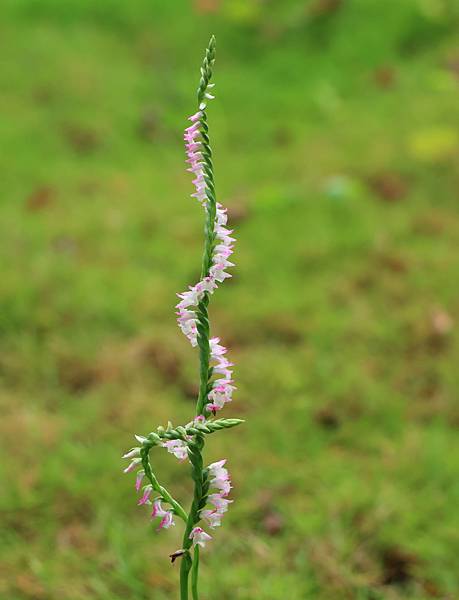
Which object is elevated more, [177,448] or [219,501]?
[177,448]

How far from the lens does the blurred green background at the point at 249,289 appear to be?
3.69m

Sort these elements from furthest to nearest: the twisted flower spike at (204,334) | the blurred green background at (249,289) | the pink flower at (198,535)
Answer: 1. the blurred green background at (249,289)
2. the pink flower at (198,535)
3. the twisted flower spike at (204,334)

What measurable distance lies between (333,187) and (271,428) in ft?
11.6

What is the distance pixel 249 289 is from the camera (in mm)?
6203

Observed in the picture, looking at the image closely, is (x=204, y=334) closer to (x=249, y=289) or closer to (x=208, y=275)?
(x=208, y=275)

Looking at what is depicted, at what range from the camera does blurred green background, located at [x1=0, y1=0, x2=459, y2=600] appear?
3.69 metres

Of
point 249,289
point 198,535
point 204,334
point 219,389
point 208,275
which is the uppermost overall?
point 249,289

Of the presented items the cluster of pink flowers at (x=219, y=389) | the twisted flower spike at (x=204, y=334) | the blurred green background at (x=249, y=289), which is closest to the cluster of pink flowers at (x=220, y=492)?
the twisted flower spike at (x=204, y=334)

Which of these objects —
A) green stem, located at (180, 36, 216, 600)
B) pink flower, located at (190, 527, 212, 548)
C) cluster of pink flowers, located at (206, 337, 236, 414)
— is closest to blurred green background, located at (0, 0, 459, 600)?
pink flower, located at (190, 527, 212, 548)

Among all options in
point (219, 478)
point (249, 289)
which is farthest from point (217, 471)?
point (249, 289)

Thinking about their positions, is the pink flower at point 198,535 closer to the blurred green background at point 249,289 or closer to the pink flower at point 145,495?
the pink flower at point 145,495

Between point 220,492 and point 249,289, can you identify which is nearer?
point 220,492

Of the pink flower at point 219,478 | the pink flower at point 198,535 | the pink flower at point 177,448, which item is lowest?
the pink flower at point 198,535

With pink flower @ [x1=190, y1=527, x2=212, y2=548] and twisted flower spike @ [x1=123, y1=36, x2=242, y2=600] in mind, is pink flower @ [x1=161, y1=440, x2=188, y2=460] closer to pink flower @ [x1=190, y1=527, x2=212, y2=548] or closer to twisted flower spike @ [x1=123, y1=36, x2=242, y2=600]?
twisted flower spike @ [x1=123, y1=36, x2=242, y2=600]
